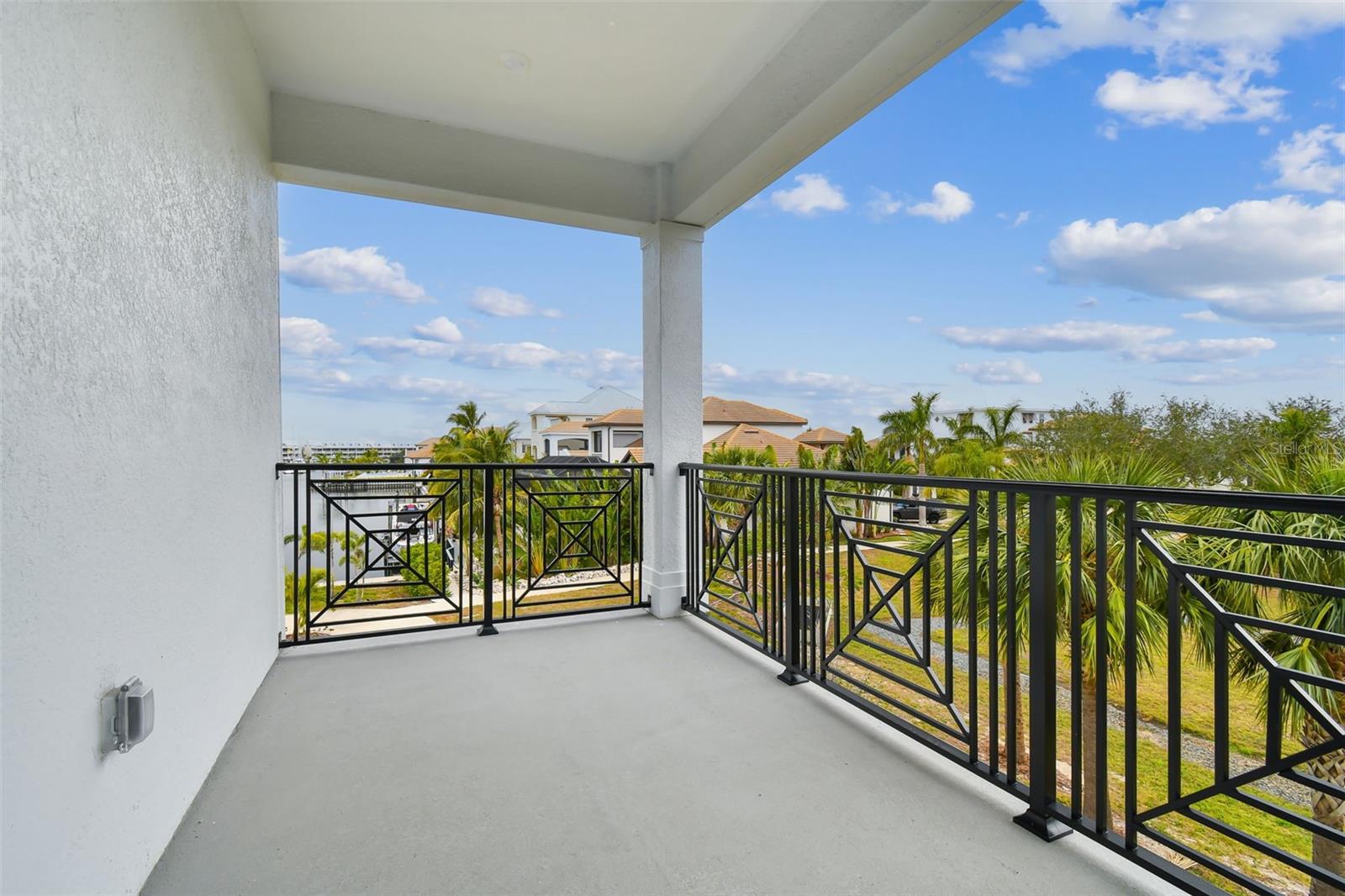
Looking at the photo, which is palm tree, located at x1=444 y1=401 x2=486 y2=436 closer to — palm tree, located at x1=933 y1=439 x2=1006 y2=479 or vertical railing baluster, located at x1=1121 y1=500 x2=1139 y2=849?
palm tree, located at x1=933 y1=439 x2=1006 y2=479

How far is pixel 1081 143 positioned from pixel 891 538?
1317 inches

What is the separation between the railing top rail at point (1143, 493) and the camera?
107 centimetres

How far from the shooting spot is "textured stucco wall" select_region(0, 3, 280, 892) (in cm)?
95

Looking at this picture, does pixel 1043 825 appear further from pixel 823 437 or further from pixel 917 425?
pixel 917 425

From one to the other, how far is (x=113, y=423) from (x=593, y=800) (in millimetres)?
1432

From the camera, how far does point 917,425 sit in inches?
1032

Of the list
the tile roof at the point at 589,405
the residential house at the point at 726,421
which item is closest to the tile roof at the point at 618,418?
the residential house at the point at 726,421

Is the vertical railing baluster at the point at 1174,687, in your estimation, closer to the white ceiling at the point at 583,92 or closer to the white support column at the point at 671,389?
the white ceiling at the point at 583,92

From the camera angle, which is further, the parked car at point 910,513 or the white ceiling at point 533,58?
the white ceiling at point 533,58

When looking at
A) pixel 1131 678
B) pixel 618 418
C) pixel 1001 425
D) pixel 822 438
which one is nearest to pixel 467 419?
pixel 618 418

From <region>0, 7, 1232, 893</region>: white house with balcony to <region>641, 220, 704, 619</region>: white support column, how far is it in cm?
28

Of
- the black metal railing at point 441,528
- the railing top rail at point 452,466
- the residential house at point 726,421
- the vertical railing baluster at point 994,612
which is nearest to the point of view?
the vertical railing baluster at point 994,612

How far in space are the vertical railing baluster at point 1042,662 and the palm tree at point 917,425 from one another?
983 inches

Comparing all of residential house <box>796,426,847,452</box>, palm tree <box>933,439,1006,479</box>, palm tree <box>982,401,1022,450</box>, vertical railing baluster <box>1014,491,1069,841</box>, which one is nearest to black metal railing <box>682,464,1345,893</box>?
vertical railing baluster <box>1014,491,1069,841</box>
